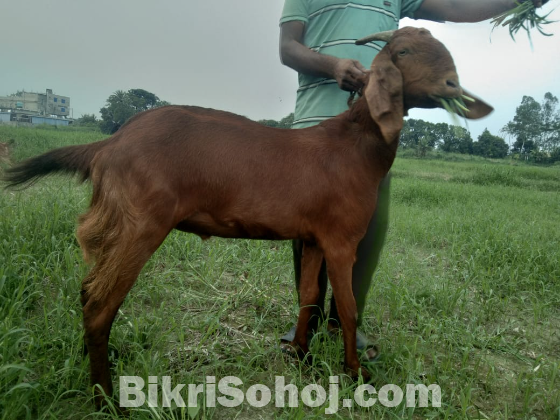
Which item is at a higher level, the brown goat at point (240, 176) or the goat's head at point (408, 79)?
the goat's head at point (408, 79)

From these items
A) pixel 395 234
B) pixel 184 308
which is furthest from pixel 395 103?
pixel 395 234

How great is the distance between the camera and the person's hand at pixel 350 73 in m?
1.91

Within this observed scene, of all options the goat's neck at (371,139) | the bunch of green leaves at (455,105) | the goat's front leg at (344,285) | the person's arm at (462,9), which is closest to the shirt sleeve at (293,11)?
the goat's neck at (371,139)

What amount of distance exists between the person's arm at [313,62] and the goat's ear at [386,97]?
152mm

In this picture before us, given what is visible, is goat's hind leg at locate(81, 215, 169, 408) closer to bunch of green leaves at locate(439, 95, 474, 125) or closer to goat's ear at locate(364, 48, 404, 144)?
goat's ear at locate(364, 48, 404, 144)

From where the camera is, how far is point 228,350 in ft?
7.27

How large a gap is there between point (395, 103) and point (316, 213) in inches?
24.2

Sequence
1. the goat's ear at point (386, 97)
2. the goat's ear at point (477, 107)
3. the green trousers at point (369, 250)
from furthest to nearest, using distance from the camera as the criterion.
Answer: the green trousers at point (369, 250) → the goat's ear at point (477, 107) → the goat's ear at point (386, 97)

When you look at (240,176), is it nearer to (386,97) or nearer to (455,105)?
(386,97)

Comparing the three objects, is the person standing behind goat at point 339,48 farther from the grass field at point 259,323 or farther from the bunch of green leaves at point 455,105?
the bunch of green leaves at point 455,105

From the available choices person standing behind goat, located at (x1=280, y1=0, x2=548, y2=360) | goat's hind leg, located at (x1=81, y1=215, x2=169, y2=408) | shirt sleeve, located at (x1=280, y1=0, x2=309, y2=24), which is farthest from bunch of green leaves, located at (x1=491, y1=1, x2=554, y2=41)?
goat's hind leg, located at (x1=81, y1=215, x2=169, y2=408)

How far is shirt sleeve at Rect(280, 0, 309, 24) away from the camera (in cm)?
220

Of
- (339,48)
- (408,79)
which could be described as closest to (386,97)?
(408,79)

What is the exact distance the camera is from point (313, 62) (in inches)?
81.4
